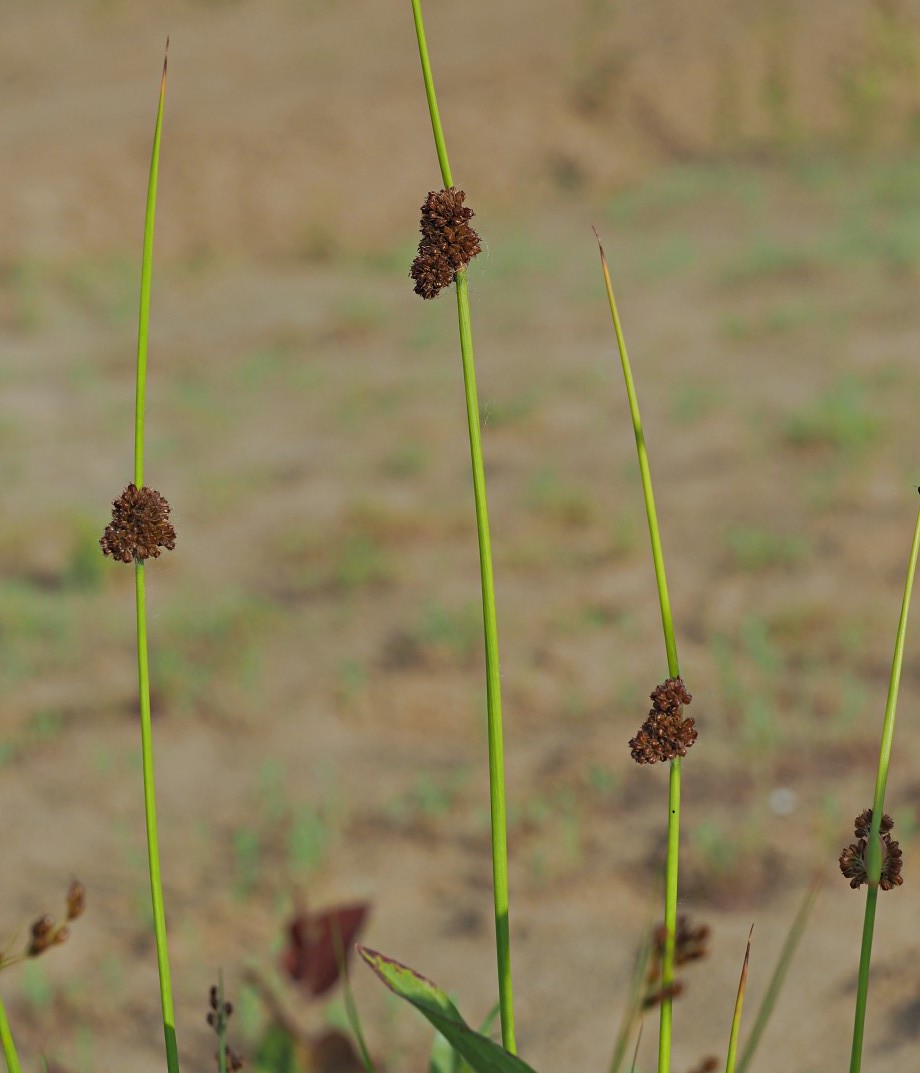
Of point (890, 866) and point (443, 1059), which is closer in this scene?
point (890, 866)

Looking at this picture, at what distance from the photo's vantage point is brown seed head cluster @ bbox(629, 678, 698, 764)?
647mm

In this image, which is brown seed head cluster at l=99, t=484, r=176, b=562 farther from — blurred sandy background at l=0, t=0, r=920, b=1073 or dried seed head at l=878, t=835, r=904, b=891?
dried seed head at l=878, t=835, r=904, b=891

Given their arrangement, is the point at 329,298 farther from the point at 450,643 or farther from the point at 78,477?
the point at 450,643

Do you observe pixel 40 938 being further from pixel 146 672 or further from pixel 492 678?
pixel 492 678

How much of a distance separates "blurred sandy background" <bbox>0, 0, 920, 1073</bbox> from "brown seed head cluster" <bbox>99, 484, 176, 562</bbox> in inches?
6.7

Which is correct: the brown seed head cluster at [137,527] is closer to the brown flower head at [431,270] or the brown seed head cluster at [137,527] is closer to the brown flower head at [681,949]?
the brown flower head at [431,270]

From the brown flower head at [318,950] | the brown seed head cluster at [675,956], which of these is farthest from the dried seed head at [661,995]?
the brown flower head at [318,950]

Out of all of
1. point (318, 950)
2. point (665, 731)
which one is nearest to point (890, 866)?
point (665, 731)

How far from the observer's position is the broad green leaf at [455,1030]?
0.63 metres

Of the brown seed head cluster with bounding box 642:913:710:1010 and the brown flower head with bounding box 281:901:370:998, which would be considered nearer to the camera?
the brown seed head cluster with bounding box 642:913:710:1010

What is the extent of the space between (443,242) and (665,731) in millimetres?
248

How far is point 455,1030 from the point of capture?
0.64 metres

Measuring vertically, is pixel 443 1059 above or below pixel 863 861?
below

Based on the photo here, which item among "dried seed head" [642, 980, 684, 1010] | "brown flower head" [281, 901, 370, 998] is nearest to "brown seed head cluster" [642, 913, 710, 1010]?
"dried seed head" [642, 980, 684, 1010]
